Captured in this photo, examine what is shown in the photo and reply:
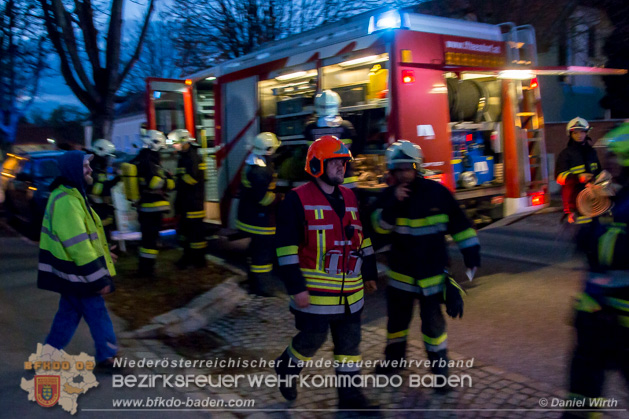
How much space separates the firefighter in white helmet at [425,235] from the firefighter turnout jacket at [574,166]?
4020mm

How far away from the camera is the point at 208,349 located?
503 cm

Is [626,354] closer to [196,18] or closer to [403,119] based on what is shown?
[403,119]

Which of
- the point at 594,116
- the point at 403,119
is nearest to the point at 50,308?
the point at 403,119

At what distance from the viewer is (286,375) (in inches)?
147

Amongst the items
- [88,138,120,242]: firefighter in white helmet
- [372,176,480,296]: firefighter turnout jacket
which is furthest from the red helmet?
[88,138,120,242]: firefighter in white helmet

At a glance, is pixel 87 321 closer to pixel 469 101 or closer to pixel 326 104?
pixel 326 104

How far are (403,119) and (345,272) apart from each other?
119 inches

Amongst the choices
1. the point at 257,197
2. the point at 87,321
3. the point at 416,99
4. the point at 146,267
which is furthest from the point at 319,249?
the point at 146,267

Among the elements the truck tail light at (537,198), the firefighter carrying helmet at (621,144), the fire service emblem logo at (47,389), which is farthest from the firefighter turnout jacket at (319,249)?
the truck tail light at (537,198)

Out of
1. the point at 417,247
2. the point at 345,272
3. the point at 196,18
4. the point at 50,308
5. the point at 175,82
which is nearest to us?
the point at 345,272

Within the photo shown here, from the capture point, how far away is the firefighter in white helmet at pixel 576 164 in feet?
23.8

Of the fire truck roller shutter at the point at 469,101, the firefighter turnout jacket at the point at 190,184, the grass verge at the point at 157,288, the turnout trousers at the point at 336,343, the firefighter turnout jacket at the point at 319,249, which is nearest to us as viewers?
the firefighter turnout jacket at the point at 319,249

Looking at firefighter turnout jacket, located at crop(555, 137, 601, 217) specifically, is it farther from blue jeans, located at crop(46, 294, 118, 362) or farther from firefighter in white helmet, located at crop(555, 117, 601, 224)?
blue jeans, located at crop(46, 294, 118, 362)

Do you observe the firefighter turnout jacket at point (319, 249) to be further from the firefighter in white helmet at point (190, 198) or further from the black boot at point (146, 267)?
the firefighter in white helmet at point (190, 198)
